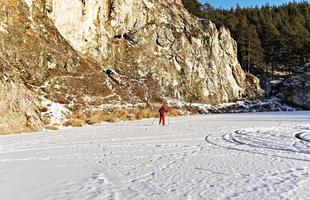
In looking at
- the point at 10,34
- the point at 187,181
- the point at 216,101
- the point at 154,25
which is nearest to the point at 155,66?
the point at 154,25

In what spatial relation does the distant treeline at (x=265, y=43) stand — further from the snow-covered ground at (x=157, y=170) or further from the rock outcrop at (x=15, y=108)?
the snow-covered ground at (x=157, y=170)

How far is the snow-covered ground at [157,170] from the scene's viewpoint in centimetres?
738

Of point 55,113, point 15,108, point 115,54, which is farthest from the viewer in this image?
point 115,54

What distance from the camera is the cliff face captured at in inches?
1640

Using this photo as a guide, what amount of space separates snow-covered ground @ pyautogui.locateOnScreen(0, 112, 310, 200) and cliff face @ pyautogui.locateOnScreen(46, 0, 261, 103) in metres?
27.7

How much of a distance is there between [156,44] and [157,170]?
40.1m

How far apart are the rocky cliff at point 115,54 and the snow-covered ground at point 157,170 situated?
9743 millimetres

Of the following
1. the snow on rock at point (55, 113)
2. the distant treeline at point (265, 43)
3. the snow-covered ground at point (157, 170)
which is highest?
the distant treeline at point (265, 43)

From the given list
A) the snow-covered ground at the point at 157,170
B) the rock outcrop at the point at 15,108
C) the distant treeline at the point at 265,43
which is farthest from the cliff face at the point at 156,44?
the snow-covered ground at the point at 157,170

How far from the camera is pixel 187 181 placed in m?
8.30

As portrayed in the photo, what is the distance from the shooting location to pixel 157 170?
9.56 metres

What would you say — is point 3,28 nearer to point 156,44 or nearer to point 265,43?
point 156,44

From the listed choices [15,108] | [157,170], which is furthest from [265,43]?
[157,170]

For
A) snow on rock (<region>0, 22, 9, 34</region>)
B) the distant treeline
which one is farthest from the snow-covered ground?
the distant treeline
